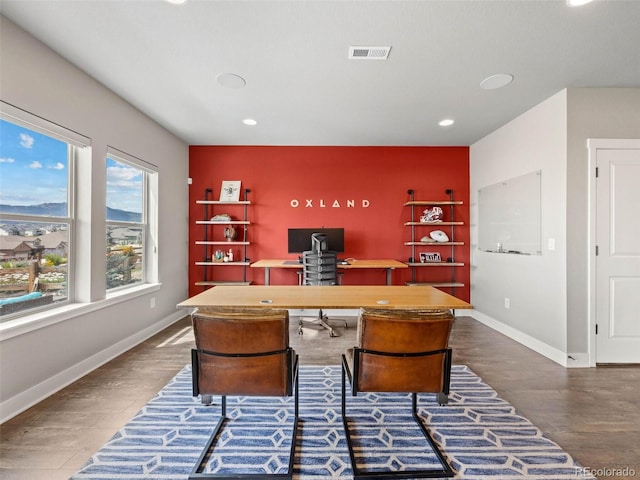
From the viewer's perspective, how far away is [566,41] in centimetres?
220

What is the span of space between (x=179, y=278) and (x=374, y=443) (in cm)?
373

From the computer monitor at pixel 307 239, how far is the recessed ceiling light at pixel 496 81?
99.6 inches

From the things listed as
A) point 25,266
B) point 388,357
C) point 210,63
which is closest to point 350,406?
point 388,357

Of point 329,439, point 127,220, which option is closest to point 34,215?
point 127,220

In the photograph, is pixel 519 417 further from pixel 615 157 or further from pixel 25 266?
pixel 25 266

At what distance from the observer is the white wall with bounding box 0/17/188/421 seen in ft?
6.80

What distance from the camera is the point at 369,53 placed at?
2.32m

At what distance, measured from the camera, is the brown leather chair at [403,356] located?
1.55 metres

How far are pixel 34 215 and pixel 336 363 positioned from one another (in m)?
2.85

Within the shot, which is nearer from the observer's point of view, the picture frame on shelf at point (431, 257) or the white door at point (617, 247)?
the white door at point (617, 247)

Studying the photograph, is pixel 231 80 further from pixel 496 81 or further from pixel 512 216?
pixel 512 216

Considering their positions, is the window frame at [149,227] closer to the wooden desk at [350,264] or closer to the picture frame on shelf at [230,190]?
the picture frame on shelf at [230,190]

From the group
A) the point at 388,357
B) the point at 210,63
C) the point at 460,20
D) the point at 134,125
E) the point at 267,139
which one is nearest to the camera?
the point at 388,357

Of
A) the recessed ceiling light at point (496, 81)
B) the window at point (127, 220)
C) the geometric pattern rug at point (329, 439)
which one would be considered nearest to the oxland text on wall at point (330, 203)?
the window at point (127, 220)
